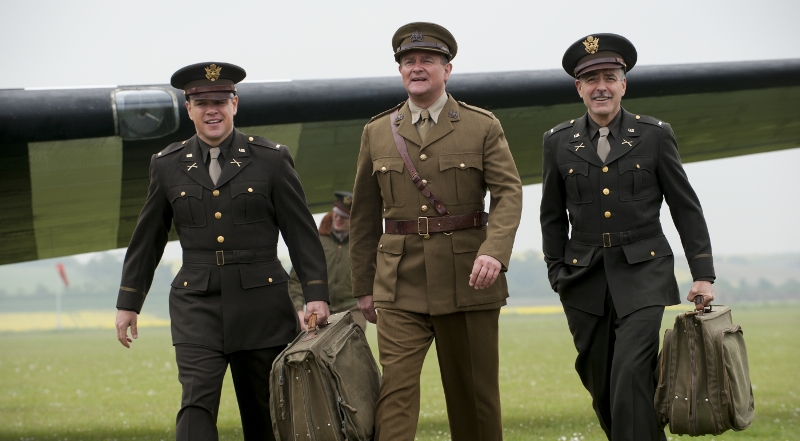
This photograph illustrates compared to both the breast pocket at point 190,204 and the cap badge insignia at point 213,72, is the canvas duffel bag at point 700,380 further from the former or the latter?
the cap badge insignia at point 213,72

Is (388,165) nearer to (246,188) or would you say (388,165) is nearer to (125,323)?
(246,188)

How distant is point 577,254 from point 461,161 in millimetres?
855

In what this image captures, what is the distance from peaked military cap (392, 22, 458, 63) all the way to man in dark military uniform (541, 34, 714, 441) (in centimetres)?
79

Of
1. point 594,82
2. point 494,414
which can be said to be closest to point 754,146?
point 594,82

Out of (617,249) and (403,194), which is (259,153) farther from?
(617,249)

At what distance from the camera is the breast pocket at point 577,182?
5383 mm

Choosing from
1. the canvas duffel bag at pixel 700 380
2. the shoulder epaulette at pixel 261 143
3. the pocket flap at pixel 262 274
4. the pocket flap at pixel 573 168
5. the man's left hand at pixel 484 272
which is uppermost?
the shoulder epaulette at pixel 261 143

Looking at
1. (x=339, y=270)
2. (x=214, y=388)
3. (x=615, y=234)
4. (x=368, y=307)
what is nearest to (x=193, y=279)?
(x=214, y=388)

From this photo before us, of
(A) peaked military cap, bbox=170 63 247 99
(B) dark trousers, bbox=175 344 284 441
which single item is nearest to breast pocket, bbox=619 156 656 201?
(B) dark trousers, bbox=175 344 284 441

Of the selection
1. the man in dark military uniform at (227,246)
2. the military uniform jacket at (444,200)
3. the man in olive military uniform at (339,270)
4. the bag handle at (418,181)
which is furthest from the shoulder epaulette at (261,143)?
the man in olive military uniform at (339,270)

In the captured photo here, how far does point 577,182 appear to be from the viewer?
5.42 metres

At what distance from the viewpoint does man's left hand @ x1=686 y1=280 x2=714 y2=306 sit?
16.5 feet

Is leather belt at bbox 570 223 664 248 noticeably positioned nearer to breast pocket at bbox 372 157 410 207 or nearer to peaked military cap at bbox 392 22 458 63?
breast pocket at bbox 372 157 410 207

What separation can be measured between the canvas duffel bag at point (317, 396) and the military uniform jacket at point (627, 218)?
4.45 ft
